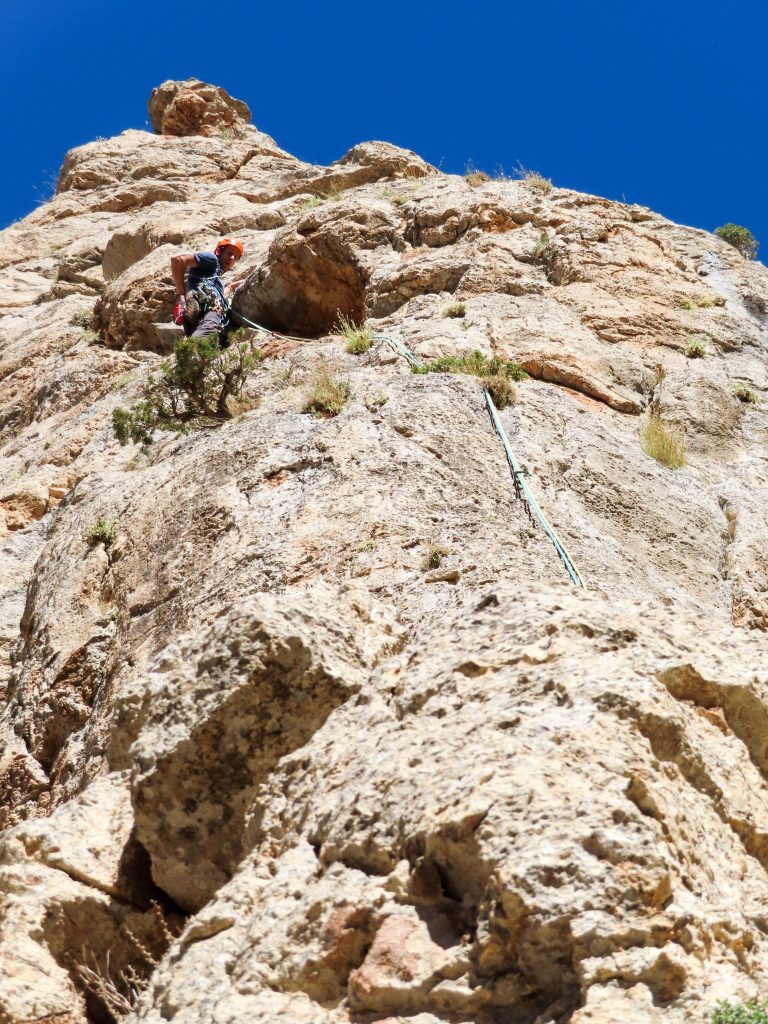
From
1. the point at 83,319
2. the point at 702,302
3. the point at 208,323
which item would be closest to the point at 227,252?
the point at 208,323

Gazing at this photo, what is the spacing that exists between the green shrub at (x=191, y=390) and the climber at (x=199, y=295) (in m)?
2.02

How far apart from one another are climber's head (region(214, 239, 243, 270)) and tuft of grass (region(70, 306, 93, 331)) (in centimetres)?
218

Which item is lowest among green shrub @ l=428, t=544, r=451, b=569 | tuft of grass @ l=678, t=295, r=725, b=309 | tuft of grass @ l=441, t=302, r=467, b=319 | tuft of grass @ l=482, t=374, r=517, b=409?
green shrub @ l=428, t=544, r=451, b=569

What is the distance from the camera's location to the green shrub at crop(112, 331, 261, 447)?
1042 cm

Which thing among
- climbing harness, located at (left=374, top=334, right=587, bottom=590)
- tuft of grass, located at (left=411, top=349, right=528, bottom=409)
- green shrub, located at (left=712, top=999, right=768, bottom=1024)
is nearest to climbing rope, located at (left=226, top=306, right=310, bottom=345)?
tuft of grass, located at (left=411, top=349, right=528, bottom=409)

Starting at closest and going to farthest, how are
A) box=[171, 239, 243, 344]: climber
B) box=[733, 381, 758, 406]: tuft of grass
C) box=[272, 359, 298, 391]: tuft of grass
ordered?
box=[272, 359, 298, 391]: tuft of grass
box=[733, 381, 758, 406]: tuft of grass
box=[171, 239, 243, 344]: climber

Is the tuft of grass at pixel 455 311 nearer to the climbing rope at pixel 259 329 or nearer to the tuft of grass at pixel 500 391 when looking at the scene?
the climbing rope at pixel 259 329

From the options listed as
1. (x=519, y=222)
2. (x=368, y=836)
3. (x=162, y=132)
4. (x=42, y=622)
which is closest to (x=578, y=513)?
(x=42, y=622)

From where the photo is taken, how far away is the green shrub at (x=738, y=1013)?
3.31 m

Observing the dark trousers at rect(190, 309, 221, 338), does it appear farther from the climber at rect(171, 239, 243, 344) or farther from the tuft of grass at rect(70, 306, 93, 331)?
the tuft of grass at rect(70, 306, 93, 331)

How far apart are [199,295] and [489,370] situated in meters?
4.60

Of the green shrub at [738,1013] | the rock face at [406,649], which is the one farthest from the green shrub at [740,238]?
the green shrub at [738,1013]

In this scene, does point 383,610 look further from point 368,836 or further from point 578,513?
point 578,513

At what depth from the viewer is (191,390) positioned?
10.5 meters
